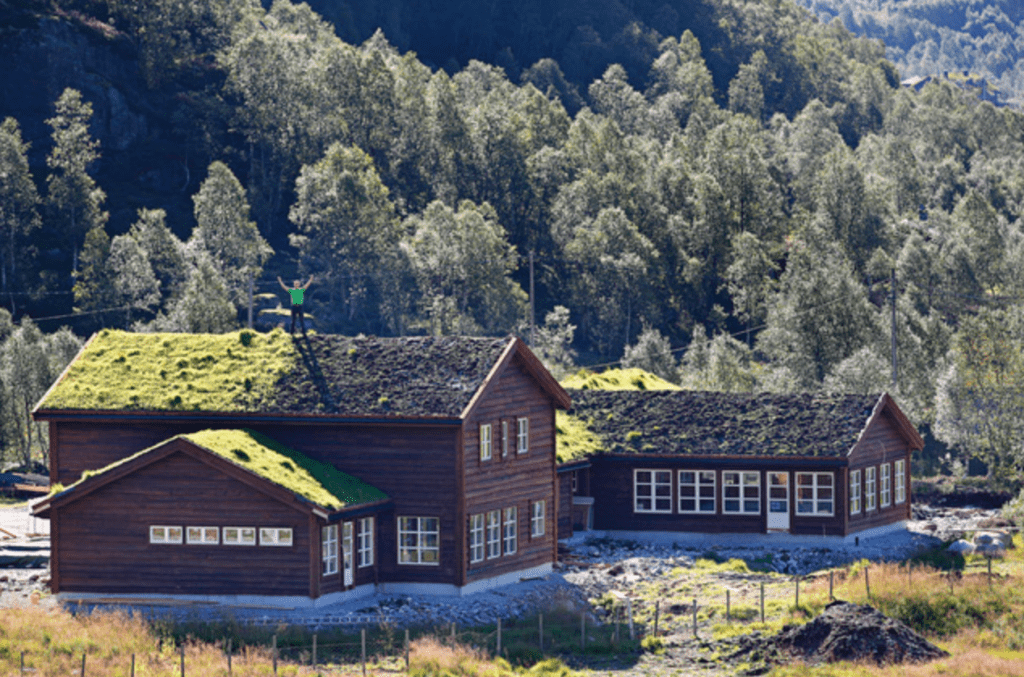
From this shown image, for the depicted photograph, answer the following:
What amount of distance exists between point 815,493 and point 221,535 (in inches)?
967

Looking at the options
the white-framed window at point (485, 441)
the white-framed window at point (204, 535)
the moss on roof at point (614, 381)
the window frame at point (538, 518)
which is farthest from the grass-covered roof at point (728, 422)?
the white-framed window at point (204, 535)

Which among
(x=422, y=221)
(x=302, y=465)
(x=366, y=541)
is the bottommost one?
(x=366, y=541)

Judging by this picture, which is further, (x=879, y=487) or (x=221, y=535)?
(x=879, y=487)

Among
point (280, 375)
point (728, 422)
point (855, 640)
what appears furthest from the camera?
point (728, 422)

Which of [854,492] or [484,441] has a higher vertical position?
[484,441]

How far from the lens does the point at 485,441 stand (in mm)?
50188

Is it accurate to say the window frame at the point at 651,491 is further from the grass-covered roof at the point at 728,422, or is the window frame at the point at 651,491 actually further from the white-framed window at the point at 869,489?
the white-framed window at the point at 869,489

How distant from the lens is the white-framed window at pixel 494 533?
50406 mm

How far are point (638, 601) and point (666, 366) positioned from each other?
56405 millimetres

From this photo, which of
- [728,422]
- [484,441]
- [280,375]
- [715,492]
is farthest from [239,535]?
[728,422]

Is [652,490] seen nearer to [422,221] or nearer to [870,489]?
[870,489]

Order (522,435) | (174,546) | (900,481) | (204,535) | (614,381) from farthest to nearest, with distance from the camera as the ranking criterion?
(614,381), (900,481), (522,435), (174,546), (204,535)

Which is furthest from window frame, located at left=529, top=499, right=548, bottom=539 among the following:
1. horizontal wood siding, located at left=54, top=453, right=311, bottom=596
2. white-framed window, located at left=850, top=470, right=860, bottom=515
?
white-framed window, located at left=850, top=470, right=860, bottom=515

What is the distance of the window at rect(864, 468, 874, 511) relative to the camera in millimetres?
59875
